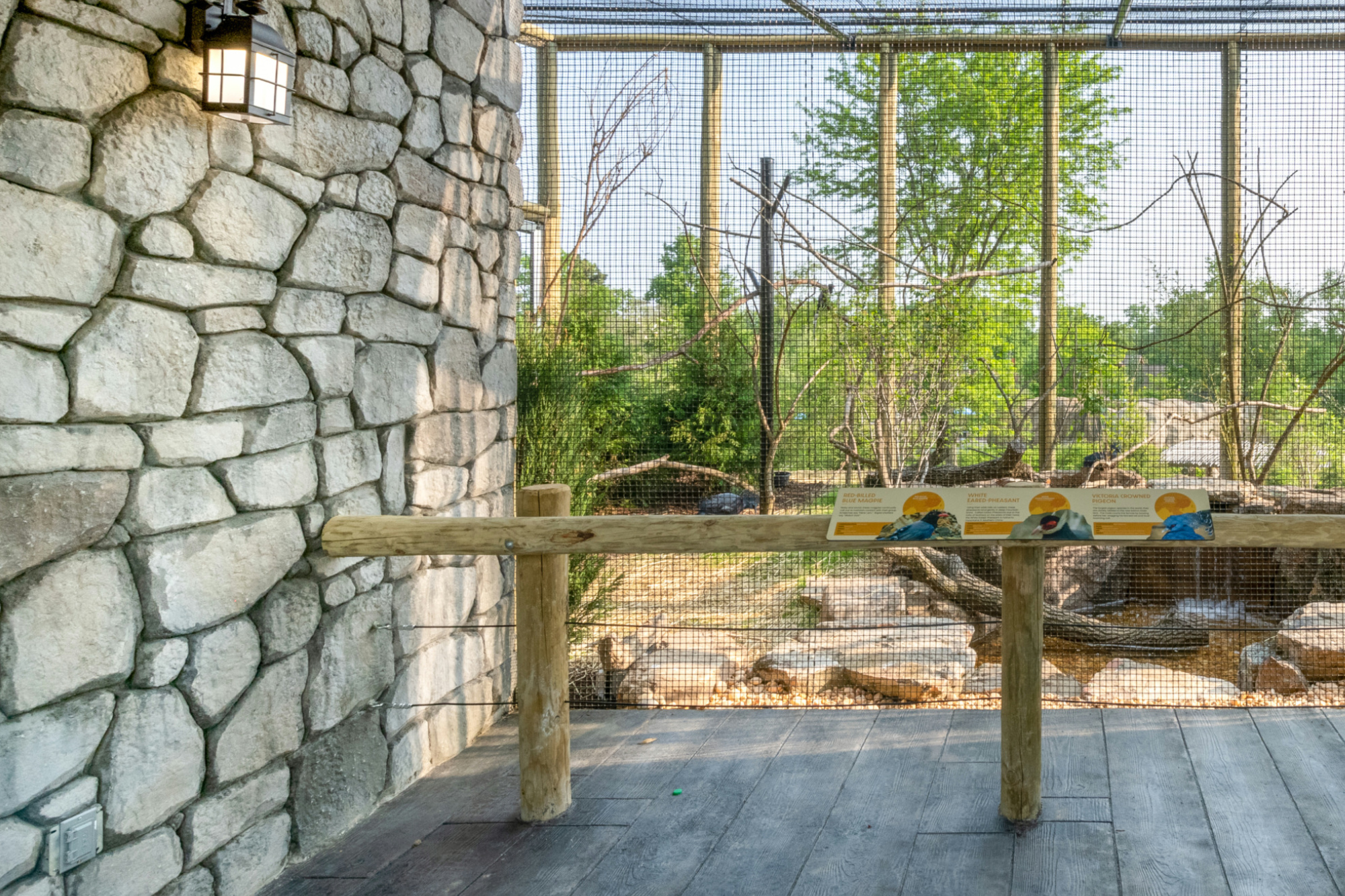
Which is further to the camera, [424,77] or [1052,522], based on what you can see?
[424,77]

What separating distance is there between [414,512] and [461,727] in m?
0.67

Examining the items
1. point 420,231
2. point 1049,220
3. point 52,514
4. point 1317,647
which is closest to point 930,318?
point 1049,220

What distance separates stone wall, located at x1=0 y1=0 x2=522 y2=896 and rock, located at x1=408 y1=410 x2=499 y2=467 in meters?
0.01

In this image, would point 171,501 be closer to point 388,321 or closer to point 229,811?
point 229,811

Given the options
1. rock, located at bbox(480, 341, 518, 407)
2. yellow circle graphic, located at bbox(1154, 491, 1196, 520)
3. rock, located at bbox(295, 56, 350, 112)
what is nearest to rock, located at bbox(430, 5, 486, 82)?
rock, located at bbox(295, 56, 350, 112)

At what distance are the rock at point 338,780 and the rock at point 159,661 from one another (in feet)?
1.42

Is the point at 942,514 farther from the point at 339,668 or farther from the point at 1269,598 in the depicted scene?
the point at 1269,598

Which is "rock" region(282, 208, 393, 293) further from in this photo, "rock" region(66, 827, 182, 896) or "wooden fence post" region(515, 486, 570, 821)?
"rock" region(66, 827, 182, 896)

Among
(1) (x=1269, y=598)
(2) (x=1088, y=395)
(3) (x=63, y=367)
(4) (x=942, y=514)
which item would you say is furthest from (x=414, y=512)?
(1) (x=1269, y=598)

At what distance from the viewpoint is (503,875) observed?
196 centimetres

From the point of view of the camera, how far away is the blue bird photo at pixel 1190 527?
2078 mm

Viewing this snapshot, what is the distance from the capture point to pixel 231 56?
167 cm

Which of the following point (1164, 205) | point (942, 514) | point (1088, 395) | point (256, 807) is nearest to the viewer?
point (256, 807)

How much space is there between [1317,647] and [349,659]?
11.0 feet
